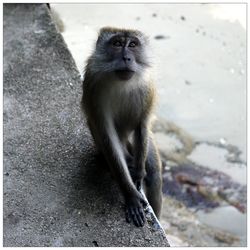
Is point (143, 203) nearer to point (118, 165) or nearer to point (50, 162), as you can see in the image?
point (118, 165)

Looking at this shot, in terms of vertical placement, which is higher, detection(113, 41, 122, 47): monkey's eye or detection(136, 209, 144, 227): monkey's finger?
detection(113, 41, 122, 47): monkey's eye

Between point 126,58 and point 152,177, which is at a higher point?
point 126,58

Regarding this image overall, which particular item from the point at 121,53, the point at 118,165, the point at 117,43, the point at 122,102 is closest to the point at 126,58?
the point at 121,53

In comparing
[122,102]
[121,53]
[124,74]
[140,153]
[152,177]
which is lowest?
[152,177]

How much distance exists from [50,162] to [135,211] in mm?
858

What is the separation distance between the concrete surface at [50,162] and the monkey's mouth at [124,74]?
2.66 ft

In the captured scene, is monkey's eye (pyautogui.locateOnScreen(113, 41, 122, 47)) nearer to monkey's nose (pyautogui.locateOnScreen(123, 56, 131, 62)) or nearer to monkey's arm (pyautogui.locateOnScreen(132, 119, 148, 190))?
monkey's nose (pyautogui.locateOnScreen(123, 56, 131, 62))

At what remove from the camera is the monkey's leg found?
4484mm

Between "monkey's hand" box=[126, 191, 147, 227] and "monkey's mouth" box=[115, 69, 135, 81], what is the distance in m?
0.82

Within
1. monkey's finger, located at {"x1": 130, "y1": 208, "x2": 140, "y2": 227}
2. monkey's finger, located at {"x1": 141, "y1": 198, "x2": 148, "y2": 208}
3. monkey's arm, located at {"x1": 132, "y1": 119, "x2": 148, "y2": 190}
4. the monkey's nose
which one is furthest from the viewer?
monkey's arm, located at {"x1": 132, "y1": 119, "x2": 148, "y2": 190}

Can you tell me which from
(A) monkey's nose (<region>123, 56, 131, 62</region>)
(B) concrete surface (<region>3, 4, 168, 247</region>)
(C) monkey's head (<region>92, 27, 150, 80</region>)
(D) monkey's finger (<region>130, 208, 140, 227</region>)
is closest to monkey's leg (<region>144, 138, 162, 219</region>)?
(B) concrete surface (<region>3, 4, 168, 247</region>)

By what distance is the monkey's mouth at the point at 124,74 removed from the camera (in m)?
3.82

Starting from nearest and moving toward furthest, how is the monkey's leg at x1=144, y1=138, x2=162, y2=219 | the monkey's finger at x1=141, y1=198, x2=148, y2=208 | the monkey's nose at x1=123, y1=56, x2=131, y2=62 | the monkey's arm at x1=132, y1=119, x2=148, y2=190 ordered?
the monkey's nose at x1=123, y1=56, x2=131, y2=62
the monkey's finger at x1=141, y1=198, x2=148, y2=208
the monkey's arm at x1=132, y1=119, x2=148, y2=190
the monkey's leg at x1=144, y1=138, x2=162, y2=219

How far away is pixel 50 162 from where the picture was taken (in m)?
4.46
